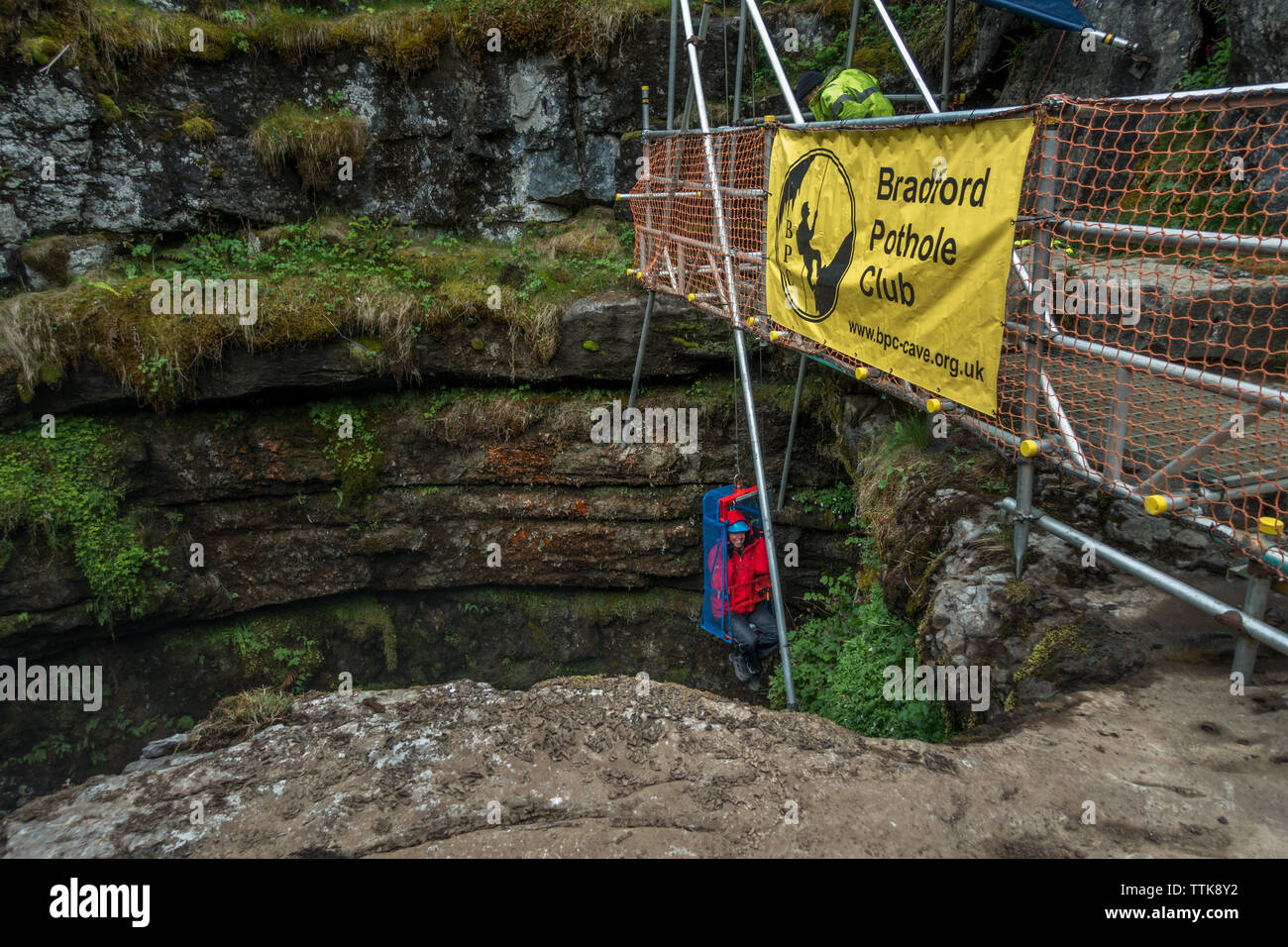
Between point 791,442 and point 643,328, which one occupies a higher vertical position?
point 643,328

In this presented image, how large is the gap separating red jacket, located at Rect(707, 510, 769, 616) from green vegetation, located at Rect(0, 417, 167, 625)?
19.6 feet

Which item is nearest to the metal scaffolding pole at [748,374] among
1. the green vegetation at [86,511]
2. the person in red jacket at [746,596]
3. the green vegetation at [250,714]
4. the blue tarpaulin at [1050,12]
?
the person in red jacket at [746,596]

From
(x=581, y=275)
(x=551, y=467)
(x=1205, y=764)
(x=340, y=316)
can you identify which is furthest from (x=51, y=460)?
(x=1205, y=764)

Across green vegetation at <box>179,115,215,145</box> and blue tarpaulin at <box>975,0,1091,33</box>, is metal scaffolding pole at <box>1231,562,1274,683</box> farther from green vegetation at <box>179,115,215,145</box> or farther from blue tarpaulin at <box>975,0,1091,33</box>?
green vegetation at <box>179,115,215,145</box>

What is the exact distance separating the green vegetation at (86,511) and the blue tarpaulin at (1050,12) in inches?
370

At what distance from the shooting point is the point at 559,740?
2.93 metres

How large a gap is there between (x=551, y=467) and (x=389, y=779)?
575cm

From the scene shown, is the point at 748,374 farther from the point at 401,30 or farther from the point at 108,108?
the point at 108,108

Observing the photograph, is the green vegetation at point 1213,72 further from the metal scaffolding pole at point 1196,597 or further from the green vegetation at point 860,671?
the metal scaffolding pole at point 1196,597

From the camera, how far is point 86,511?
7.80 m

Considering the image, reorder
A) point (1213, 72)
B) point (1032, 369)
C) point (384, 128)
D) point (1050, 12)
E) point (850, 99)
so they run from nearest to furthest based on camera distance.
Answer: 1. point (1032, 369)
2. point (850, 99)
3. point (1213, 72)
4. point (1050, 12)
5. point (384, 128)

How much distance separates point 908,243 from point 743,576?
3710 millimetres

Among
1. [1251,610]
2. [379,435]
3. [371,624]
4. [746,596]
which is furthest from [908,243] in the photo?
[371,624]

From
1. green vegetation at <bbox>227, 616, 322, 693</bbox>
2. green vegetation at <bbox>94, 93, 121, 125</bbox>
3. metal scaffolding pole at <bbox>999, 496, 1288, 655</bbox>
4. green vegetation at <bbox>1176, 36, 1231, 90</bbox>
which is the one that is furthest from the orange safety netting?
green vegetation at <bbox>94, 93, 121, 125</bbox>
